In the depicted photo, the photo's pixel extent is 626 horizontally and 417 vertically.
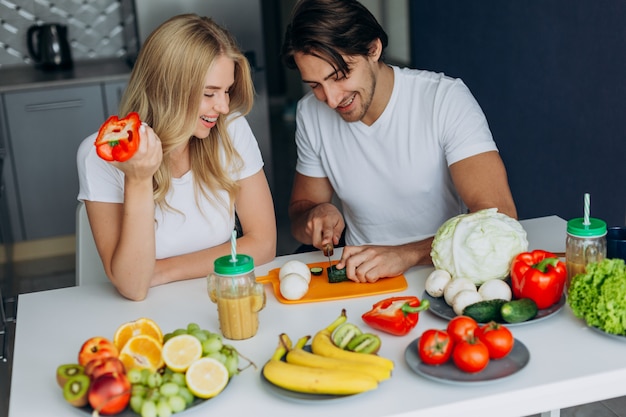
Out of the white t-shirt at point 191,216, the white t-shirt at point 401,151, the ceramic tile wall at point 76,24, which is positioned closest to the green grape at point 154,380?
the white t-shirt at point 191,216

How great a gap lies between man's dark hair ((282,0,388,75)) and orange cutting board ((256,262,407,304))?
61 cm

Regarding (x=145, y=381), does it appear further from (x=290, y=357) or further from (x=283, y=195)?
(x=283, y=195)

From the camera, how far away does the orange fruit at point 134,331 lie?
1417 mm

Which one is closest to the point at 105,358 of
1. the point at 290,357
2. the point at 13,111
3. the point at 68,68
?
the point at 290,357

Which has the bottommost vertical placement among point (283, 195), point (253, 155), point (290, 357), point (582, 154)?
point (283, 195)

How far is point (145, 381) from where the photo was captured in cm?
126

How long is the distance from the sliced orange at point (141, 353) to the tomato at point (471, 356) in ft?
1.68

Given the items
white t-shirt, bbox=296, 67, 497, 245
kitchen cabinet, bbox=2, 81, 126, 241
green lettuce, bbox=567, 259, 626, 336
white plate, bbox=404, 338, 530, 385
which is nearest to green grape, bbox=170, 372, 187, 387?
white plate, bbox=404, 338, 530, 385

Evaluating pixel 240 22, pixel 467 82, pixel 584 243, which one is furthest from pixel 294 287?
pixel 240 22

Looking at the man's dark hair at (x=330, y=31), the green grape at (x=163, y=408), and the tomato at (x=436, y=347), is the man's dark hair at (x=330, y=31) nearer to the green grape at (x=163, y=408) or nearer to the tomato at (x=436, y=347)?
the tomato at (x=436, y=347)

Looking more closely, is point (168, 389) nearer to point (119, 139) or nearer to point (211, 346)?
point (211, 346)

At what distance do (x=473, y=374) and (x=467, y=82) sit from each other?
334cm

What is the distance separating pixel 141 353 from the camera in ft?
4.49

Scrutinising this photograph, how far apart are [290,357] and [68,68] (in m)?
3.84
